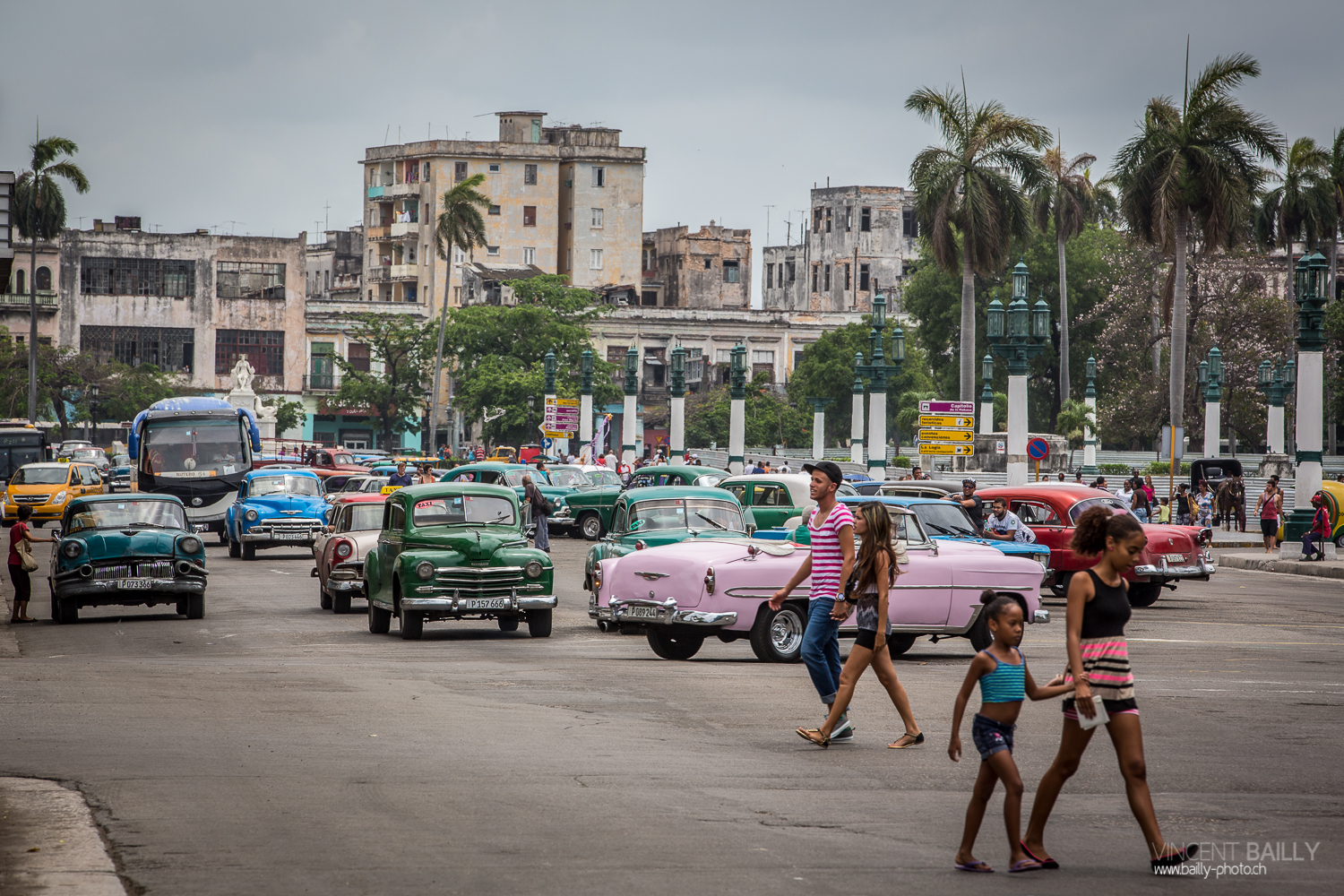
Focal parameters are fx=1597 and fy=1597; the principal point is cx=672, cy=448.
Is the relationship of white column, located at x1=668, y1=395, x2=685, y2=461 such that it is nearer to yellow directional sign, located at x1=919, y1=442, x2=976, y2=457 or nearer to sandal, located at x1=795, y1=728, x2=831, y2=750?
yellow directional sign, located at x1=919, y1=442, x2=976, y2=457

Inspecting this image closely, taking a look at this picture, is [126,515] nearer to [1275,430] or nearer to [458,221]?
[1275,430]

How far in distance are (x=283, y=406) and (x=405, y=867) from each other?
91.6 metres

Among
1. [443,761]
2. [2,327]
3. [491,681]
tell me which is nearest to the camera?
[443,761]

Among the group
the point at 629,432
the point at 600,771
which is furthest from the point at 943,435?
the point at 600,771

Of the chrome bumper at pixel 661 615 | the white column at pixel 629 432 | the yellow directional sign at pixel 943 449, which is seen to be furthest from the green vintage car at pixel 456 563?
the white column at pixel 629 432

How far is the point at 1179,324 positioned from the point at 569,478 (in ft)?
73.7

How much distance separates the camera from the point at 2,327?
92.6 meters

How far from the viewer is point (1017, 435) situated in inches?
1612

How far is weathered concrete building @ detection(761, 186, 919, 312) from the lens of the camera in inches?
4897

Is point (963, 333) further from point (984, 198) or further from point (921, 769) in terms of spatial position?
point (921, 769)

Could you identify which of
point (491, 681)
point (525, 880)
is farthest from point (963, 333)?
point (525, 880)

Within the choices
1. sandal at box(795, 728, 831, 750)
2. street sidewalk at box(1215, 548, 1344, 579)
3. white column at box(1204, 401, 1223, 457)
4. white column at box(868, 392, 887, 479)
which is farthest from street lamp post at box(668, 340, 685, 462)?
sandal at box(795, 728, 831, 750)

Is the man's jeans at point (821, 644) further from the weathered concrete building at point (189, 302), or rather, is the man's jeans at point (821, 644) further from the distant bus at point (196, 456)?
the weathered concrete building at point (189, 302)

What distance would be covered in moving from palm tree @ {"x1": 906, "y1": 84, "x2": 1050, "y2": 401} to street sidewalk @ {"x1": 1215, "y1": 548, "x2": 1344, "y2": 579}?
728 inches
